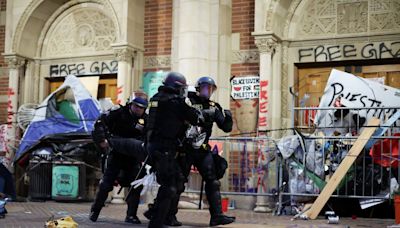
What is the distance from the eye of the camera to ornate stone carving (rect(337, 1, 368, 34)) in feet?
41.2

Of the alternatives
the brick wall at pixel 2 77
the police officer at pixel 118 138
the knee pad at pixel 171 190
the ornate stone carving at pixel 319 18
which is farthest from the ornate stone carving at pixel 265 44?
the brick wall at pixel 2 77

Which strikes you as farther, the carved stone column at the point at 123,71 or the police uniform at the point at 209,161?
the carved stone column at the point at 123,71

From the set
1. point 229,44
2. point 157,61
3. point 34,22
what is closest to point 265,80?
point 229,44

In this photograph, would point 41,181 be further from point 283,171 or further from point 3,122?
point 283,171

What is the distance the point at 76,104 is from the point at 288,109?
4879mm

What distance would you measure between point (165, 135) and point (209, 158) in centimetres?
122

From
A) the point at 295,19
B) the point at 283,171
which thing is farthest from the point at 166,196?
the point at 295,19

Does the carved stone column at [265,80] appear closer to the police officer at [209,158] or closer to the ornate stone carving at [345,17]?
the ornate stone carving at [345,17]

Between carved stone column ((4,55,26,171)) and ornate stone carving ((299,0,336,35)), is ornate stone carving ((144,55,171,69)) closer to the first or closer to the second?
ornate stone carving ((299,0,336,35))

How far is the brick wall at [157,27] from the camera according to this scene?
567 inches

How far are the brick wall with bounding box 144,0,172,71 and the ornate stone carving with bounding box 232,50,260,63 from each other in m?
1.67

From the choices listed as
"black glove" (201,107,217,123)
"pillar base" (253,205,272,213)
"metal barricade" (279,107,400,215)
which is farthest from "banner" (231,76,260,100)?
"black glove" (201,107,217,123)

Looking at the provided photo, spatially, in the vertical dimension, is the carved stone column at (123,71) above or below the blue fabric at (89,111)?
above

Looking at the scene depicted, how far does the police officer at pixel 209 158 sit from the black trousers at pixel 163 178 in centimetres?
72
